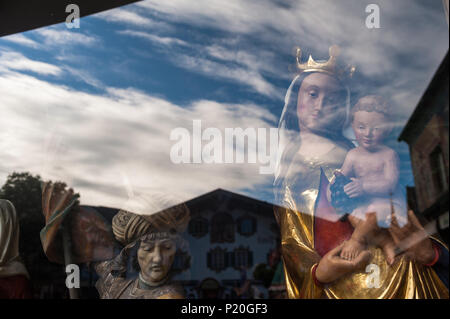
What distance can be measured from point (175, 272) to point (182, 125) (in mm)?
985

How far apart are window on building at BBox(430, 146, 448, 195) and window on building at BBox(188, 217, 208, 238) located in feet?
4.66

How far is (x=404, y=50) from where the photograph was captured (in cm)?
310

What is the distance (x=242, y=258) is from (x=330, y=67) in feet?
4.47

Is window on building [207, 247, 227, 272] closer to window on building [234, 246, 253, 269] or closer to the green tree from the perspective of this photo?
window on building [234, 246, 253, 269]

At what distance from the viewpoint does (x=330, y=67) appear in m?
3.29

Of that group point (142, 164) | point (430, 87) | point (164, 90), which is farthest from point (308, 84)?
point (142, 164)

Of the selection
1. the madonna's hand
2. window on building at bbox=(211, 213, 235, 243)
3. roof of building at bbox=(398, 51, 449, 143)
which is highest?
roof of building at bbox=(398, 51, 449, 143)

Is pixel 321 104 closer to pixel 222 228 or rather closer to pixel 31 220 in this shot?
pixel 222 228

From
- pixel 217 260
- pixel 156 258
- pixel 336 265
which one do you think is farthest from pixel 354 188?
pixel 156 258

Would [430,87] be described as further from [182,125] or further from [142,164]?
[142,164]

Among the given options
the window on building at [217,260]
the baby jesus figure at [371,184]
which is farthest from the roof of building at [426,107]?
the window on building at [217,260]

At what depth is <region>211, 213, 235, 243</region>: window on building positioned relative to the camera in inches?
127

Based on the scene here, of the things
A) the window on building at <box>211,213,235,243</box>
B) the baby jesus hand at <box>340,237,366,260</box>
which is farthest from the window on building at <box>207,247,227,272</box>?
the baby jesus hand at <box>340,237,366,260</box>

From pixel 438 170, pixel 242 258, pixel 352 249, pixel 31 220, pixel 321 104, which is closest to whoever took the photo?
pixel 438 170
